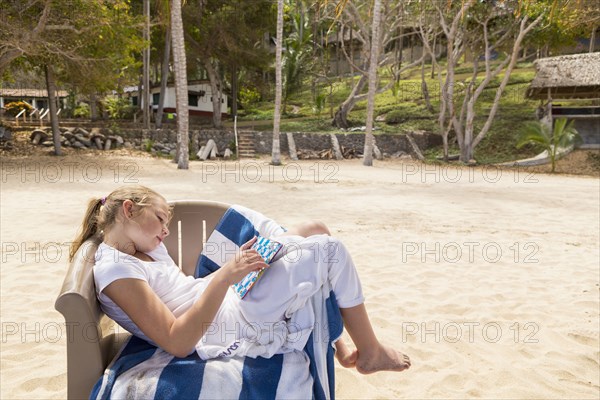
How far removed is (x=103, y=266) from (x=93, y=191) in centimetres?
887

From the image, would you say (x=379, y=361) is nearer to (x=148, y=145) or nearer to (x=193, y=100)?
(x=148, y=145)

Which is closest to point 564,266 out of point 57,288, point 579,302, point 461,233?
point 579,302

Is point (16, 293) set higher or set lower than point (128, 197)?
lower

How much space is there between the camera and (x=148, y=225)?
183 centimetres

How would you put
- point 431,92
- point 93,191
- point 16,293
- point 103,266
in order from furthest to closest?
point 431,92 → point 93,191 → point 16,293 → point 103,266

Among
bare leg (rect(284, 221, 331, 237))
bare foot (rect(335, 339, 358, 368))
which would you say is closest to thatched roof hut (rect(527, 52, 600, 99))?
bare leg (rect(284, 221, 331, 237))

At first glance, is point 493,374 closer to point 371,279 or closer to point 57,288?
point 371,279

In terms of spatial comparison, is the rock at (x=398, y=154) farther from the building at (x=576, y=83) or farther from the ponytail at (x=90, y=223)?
the ponytail at (x=90, y=223)

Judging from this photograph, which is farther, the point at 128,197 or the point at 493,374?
the point at 493,374

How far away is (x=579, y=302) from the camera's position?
372 centimetres

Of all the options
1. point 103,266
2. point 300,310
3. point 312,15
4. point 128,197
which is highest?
point 312,15

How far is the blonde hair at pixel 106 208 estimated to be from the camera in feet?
5.91

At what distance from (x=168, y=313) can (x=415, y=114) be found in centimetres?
2683

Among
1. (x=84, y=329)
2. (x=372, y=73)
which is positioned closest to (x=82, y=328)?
(x=84, y=329)
